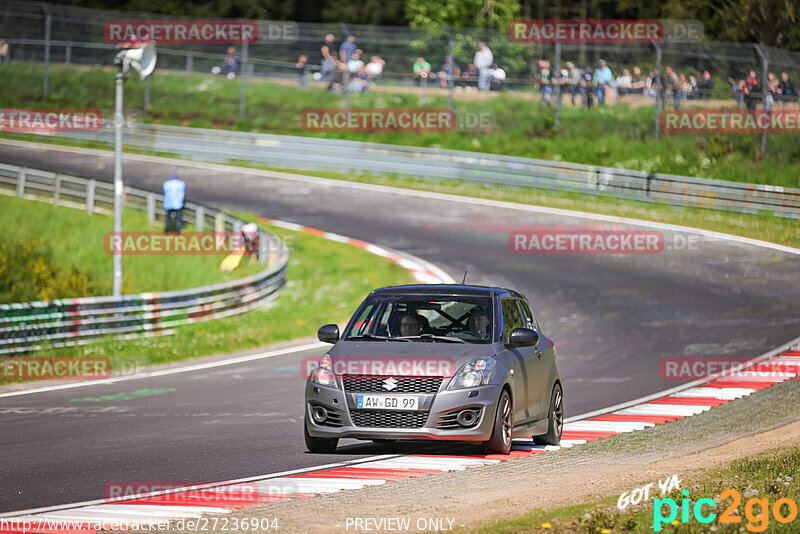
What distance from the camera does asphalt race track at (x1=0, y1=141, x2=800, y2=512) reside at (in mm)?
10672

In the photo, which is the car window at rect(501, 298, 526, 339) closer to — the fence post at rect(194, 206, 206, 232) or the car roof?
the car roof

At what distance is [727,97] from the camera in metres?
33.9

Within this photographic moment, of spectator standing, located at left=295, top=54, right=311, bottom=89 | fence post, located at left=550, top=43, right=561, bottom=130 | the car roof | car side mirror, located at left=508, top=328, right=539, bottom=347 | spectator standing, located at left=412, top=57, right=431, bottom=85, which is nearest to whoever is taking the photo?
car side mirror, located at left=508, top=328, right=539, bottom=347

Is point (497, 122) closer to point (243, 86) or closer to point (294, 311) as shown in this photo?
point (243, 86)

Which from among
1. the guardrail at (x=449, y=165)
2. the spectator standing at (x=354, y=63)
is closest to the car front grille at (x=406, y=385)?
the guardrail at (x=449, y=165)

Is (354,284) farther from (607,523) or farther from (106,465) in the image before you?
(607,523)

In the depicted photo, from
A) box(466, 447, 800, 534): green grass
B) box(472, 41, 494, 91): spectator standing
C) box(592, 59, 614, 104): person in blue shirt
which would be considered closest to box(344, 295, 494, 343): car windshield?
box(466, 447, 800, 534): green grass

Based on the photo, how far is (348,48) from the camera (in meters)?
38.5

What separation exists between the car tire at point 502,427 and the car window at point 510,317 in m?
0.77

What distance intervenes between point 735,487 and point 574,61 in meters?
29.2

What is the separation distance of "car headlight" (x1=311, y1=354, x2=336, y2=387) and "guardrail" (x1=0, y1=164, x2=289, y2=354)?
10.0 metres

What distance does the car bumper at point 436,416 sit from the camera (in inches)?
390

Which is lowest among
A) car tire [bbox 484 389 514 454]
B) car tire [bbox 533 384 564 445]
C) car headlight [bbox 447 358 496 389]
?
car tire [bbox 533 384 564 445]

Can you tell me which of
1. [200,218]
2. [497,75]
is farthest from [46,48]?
[497,75]
